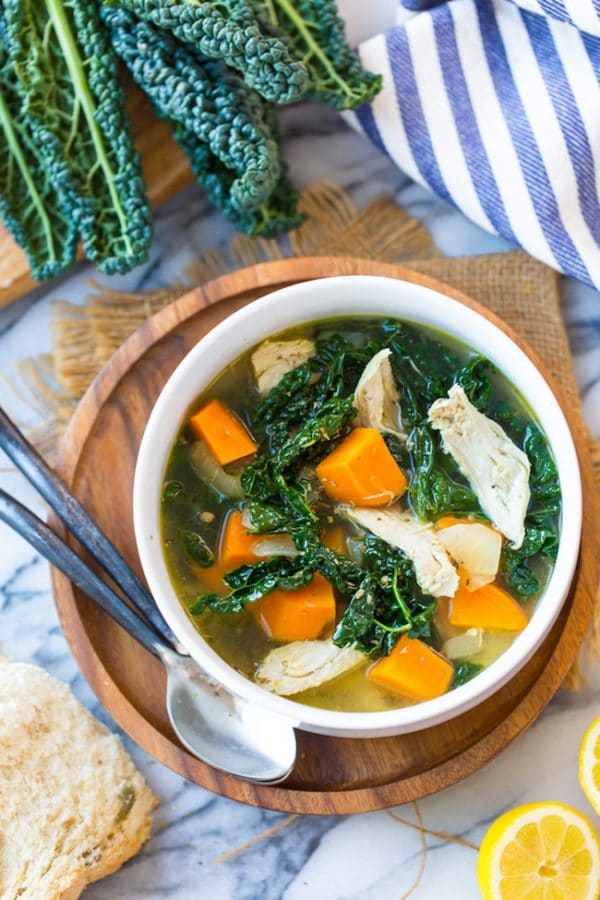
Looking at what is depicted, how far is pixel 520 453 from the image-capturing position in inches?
99.7

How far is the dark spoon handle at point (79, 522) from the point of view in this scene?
8.82ft

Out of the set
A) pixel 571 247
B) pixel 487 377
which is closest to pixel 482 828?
pixel 487 377

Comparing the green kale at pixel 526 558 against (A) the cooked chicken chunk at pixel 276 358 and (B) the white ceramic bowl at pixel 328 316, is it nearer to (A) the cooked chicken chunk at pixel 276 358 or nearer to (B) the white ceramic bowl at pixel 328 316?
(B) the white ceramic bowl at pixel 328 316

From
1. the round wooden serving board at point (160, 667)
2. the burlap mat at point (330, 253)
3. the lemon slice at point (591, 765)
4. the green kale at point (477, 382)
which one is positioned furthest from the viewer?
the burlap mat at point (330, 253)

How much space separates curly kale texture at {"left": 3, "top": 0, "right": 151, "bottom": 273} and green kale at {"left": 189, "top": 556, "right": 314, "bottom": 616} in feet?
3.12

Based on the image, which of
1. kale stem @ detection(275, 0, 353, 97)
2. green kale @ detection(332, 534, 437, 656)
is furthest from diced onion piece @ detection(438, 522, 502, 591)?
kale stem @ detection(275, 0, 353, 97)

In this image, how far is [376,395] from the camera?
2.59 meters

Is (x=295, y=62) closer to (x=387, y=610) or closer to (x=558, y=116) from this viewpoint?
(x=558, y=116)

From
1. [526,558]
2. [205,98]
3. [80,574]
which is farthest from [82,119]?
[526,558]

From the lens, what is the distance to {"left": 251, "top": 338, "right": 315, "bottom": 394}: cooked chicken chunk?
262cm

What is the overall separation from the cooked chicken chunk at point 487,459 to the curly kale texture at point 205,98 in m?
0.78

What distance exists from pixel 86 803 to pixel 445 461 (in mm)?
1328

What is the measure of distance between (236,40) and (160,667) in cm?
157

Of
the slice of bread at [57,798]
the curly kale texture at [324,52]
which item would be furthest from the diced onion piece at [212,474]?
the curly kale texture at [324,52]
